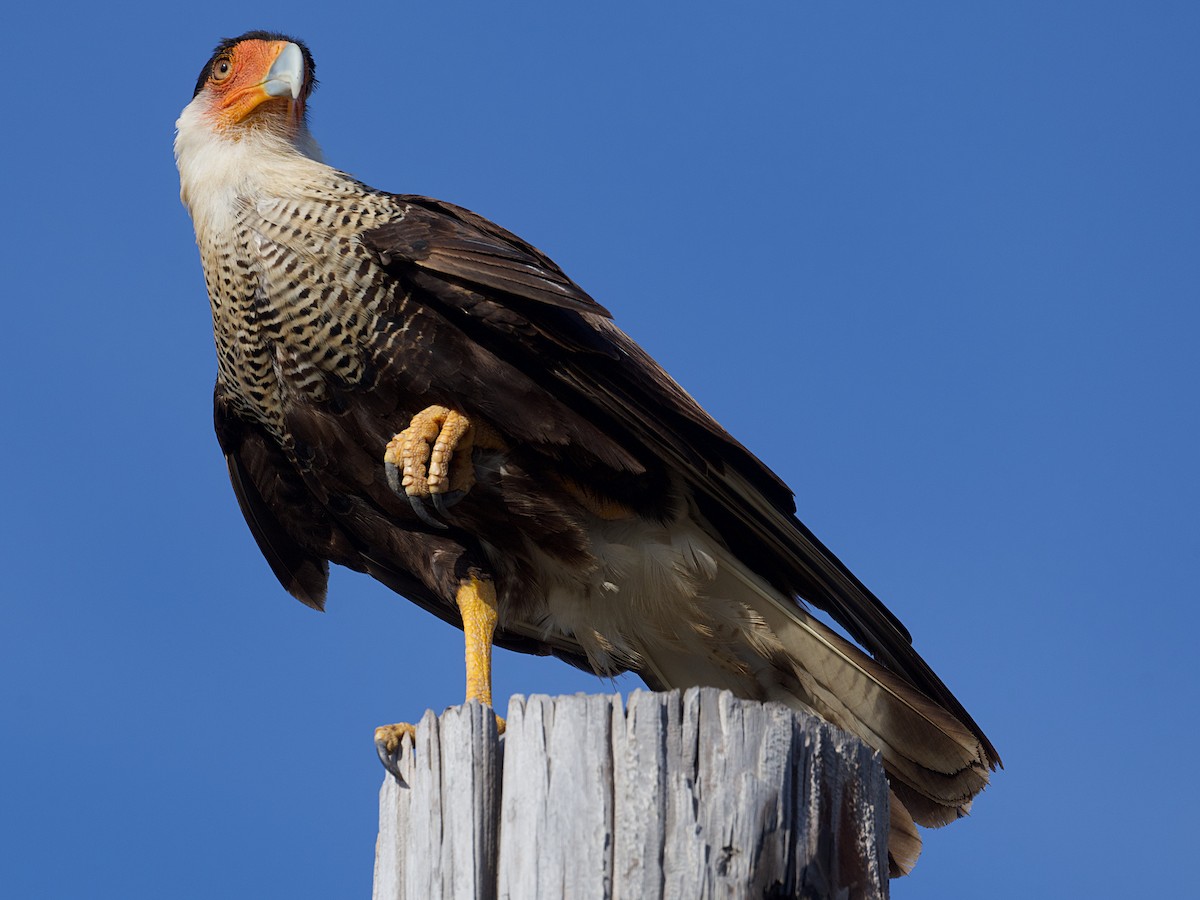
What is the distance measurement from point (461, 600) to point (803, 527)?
1.06 meters

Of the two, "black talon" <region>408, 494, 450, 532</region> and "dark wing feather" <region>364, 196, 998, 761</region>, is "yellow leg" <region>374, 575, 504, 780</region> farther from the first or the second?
"dark wing feather" <region>364, 196, 998, 761</region>

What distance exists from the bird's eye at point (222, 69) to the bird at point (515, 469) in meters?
0.66

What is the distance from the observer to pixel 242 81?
5332 mm

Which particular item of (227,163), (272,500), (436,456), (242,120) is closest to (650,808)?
(436,456)

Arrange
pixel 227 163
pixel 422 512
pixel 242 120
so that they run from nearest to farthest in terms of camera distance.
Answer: pixel 422 512
pixel 227 163
pixel 242 120

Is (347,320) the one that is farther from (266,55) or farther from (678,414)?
(266,55)

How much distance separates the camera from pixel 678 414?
4309 mm

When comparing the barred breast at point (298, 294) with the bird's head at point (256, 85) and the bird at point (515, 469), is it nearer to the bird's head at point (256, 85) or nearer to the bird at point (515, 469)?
the bird at point (515, 469)

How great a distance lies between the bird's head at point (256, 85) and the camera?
516cm

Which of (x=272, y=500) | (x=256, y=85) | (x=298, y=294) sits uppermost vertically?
(x=256, y=85)

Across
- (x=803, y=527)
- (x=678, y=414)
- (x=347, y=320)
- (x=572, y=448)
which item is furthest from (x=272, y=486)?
(x=803, y=527)

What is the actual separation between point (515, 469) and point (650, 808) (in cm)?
199

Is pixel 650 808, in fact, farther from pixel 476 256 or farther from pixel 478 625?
pixel 476 256

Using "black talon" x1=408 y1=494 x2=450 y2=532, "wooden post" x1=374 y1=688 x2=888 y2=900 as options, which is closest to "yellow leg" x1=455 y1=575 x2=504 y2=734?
"black talon" x1=408 y1=494 x2=450 y2=532
